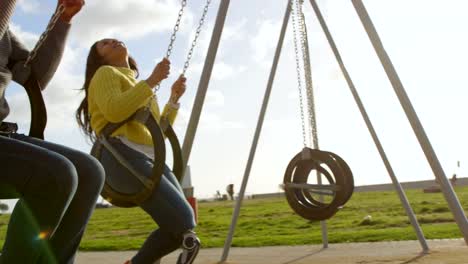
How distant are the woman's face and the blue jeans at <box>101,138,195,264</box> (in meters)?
0.53

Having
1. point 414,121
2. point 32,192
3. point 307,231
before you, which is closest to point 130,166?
point 32,192

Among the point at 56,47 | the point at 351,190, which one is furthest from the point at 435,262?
the point at 56,47

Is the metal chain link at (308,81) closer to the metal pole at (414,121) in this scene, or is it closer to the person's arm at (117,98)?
the metal pole at (414,121)

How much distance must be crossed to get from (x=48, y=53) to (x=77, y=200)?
2.11ft

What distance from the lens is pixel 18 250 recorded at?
4.97ft

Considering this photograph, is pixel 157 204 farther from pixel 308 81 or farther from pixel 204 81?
pixel 308 81

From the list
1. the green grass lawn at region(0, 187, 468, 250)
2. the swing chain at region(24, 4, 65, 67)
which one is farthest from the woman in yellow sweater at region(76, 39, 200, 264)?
the green grass lawn at region(0, 187, 468, 250)

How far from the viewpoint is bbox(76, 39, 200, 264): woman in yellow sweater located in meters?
2.46

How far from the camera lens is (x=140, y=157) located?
8.44 feet

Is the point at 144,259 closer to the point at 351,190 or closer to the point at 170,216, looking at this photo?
the point at 170,216

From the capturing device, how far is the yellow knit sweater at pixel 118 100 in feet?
8.11

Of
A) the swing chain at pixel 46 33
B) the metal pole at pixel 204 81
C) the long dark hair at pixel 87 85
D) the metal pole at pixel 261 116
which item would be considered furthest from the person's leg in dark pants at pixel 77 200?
the metal pole at pixel 261 116

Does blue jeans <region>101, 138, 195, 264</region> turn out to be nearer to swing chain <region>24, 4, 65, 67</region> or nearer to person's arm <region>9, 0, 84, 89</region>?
person's arm <region>9, 0, 84, 89</region>

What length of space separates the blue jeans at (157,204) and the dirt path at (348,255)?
2.62 meters
